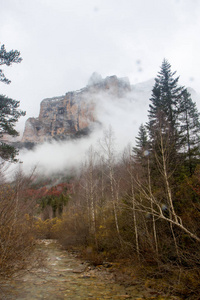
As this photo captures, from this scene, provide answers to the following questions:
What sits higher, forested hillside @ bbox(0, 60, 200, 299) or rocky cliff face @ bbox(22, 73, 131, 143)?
rocky cliff face @ bbox(22, 73, 131, 143)

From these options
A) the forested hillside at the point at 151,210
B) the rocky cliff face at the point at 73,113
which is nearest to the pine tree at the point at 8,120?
the forested hillside at the point at 151,210

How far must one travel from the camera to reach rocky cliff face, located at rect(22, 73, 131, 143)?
144 m

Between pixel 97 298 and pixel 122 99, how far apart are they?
6216 inches

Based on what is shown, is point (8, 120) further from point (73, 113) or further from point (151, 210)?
point (73, 113)

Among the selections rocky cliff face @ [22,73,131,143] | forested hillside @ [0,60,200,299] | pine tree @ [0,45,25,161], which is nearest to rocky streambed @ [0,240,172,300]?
forested hillside @ [0,60,200,299]

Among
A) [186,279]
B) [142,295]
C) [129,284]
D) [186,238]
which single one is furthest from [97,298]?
[186,238]

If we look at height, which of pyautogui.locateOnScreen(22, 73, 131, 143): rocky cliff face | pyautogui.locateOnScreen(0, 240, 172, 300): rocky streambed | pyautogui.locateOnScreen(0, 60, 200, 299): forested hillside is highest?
pyautogui.locateOnScreen(22, 73, 131, 143): rocky cliff face

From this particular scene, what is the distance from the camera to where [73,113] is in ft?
493

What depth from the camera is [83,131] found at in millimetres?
127750

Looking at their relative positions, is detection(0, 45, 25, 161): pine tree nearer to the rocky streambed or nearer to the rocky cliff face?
the rocky streambed

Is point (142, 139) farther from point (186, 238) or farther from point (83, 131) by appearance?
point (83, 131)

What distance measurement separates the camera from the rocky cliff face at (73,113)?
144 m

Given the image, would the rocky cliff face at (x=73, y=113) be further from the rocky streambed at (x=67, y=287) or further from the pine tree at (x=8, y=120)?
the rocky streambed at (x=67, y=287)

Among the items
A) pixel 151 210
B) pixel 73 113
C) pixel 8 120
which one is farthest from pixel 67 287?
pixel 73 113
